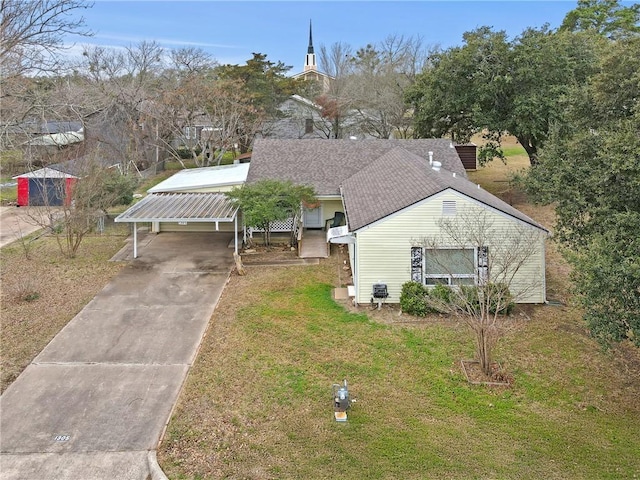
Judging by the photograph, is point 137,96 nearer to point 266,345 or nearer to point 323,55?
point 323,55

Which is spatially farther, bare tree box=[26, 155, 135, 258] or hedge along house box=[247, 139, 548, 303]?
bare tree box=[26, 155, 135, 258]

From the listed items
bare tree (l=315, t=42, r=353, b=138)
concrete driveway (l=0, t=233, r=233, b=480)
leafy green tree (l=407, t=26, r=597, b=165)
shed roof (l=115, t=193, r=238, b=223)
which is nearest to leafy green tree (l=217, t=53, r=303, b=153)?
bare tree (l=315, t=42, r=353, b=138)

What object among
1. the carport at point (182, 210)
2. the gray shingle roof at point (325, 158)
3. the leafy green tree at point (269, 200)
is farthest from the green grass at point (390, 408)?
the gray shingle roof at point (325, 158)

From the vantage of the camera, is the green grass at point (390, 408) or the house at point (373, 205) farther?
the house at point (373, 205)

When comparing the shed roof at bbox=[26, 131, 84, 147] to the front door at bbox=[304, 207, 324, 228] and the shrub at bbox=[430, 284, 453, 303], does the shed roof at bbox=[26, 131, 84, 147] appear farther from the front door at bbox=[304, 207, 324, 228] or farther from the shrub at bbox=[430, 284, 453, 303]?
the shrub at bbox=[430, 284, 453, 303]

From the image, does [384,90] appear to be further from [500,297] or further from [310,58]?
[310,58]

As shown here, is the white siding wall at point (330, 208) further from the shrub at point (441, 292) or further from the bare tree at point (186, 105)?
the bare tree at point (186, 105)
